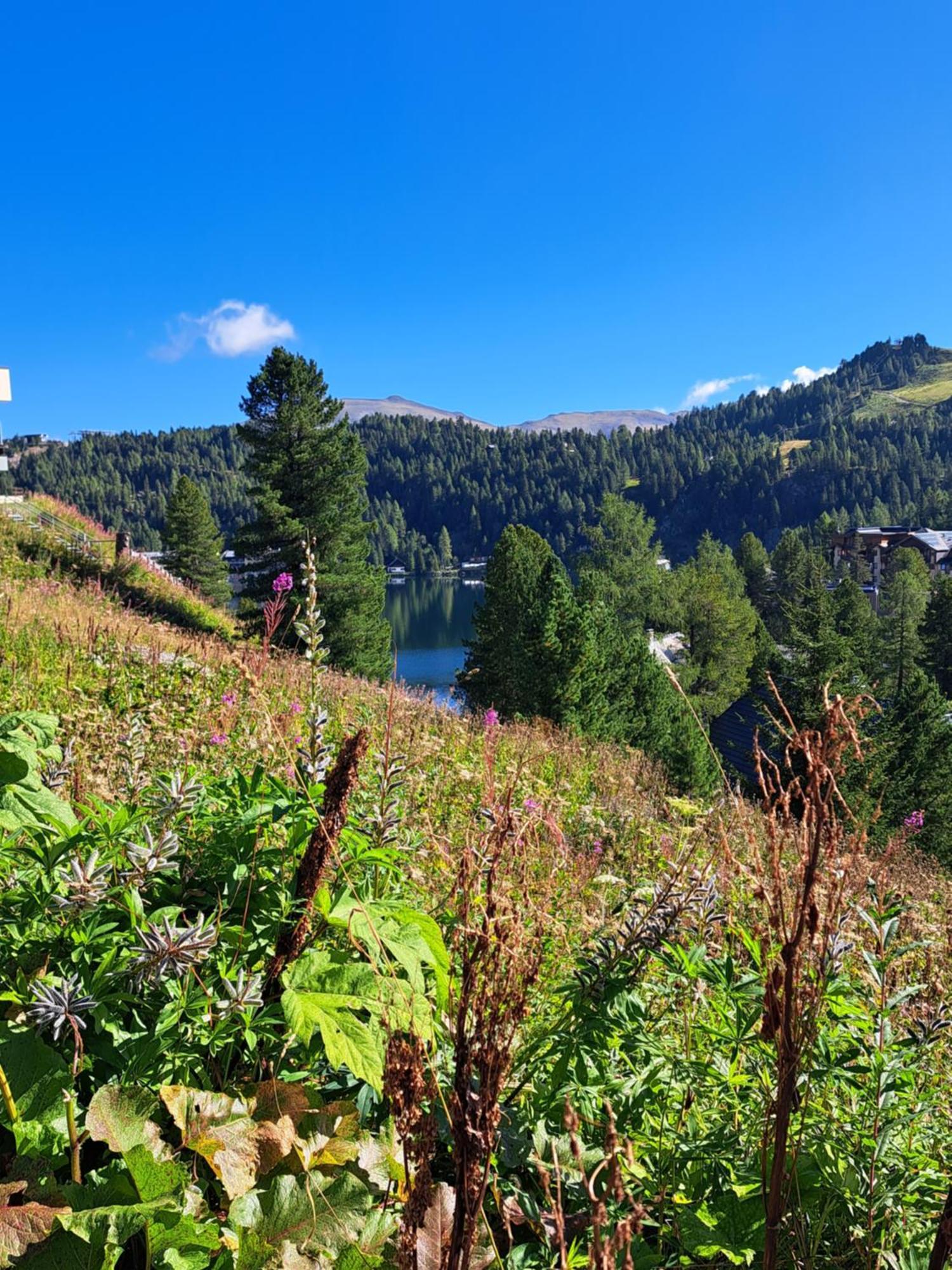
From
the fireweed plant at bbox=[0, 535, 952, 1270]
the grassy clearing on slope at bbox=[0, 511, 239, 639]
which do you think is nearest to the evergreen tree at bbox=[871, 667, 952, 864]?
the grassy clearing on slope at bbox=[0, 511, 239, 639]

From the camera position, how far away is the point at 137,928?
4.91 feet

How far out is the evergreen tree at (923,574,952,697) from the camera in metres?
44.6

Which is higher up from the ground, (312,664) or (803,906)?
(312,664)

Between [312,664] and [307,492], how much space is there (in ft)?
83.7

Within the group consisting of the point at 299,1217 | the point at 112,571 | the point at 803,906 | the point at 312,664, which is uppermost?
the point at 112,571

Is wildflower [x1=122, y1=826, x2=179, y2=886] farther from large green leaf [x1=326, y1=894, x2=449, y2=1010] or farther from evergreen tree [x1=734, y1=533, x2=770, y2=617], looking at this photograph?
evergreen tree [x1=734, y1=533, x2=770, y2=617]

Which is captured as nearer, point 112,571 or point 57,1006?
point 57,1006

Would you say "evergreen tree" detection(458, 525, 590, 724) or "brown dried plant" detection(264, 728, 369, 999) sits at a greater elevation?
"brown dried plant" detection(264, 728, 369, 999)

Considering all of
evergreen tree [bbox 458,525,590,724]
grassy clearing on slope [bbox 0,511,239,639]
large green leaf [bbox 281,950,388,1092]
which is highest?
grassy clearing on slope [bbox 0,511,239,639]

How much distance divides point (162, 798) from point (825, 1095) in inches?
64.3

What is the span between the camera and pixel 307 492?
91.0 ft

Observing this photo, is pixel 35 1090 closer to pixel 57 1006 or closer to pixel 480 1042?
pixel 57 1006

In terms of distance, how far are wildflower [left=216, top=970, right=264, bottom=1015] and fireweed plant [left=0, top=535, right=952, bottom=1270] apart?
0.02m

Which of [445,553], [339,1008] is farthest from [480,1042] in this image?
[445,553]
